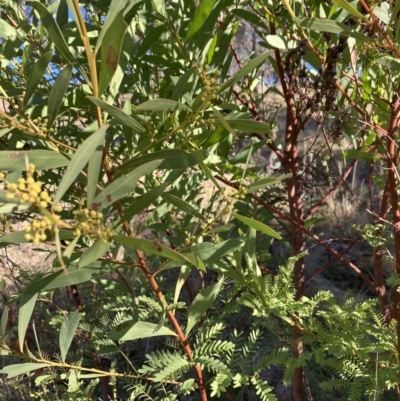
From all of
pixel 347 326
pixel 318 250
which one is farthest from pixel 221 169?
pixel 318 250

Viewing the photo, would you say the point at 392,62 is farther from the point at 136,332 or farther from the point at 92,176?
the point at 136,332

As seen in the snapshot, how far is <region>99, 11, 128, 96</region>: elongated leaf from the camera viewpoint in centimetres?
69

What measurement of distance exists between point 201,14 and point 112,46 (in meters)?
0.32

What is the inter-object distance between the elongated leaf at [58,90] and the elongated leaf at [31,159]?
54 mm

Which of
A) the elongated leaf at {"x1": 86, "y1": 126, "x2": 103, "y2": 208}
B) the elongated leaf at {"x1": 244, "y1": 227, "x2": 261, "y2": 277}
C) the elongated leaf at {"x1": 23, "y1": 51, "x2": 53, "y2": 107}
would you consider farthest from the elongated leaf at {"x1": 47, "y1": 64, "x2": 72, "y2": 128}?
the elongated leaf at {"x1": 244, "y1": 227, "x2": 261, "y2": 277}

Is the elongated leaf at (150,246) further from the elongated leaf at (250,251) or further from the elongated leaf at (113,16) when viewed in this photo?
the elongated leaf at (250,251)

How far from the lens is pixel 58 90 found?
0.77 metres

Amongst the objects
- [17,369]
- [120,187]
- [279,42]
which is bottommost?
[17,369]

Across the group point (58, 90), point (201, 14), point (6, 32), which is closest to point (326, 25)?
point (201, 14)

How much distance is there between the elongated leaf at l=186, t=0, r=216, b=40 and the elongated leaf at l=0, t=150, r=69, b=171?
40 cm

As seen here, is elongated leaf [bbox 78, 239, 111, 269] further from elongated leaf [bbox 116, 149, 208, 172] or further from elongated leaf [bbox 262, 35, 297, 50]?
elongated leaf [bbox 262, 35, 297, 50]

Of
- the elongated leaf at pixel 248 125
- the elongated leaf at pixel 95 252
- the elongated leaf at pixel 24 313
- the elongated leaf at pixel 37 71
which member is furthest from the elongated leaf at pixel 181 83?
the elongated leaf at pixel 24 313

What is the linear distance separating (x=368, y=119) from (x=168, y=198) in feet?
1.84

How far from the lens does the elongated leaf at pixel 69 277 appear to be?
2.71ft
